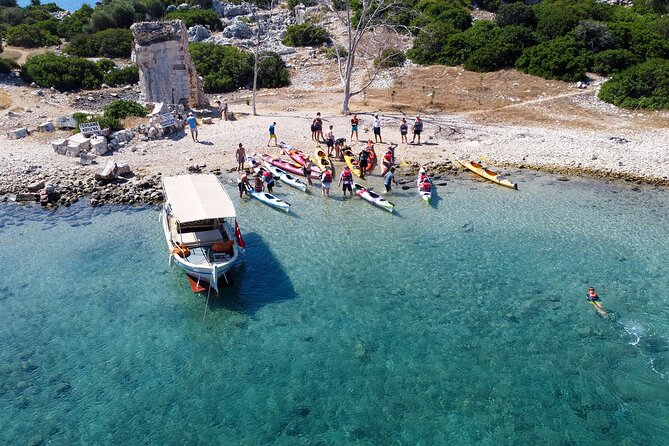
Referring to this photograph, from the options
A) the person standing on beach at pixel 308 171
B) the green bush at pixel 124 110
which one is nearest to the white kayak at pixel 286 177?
the person standing on beach at pixel 308 171

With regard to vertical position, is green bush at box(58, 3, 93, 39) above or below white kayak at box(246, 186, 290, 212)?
above

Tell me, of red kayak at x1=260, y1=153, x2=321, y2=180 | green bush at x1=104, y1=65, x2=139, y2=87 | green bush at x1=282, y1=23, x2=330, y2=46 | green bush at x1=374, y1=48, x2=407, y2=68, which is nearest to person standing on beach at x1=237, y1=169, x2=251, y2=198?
red kayak at x1=260, y1=153, x2=321, y2=180

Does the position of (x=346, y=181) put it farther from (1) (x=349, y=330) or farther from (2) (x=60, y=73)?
(2) (x=60, y=73)

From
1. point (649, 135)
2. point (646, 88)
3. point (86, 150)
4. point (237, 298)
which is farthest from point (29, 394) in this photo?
point (646, 88)

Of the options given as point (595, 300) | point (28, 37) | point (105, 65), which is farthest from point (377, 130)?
point (28, 37)

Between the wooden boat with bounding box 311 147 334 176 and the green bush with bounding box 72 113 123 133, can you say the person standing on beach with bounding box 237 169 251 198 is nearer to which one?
the wooden boat with bounding box 311 147 334 176

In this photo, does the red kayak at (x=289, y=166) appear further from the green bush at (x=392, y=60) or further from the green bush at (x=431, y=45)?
the green bush at (x=431, y=45)

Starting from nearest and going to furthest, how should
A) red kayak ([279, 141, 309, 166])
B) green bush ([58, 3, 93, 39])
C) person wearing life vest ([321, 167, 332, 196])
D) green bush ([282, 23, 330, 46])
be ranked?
person wearing life vest ([321, 167, 332, 196]) < red kayak ([279, 141, 309, 166]) < green bush ([282, 23, 330, 46]) < green bush ([58, 3, 93, 39])
